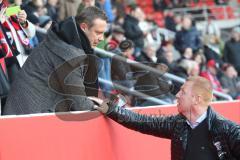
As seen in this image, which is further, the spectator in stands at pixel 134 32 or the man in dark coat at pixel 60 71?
the spectator in stands at pixel 134 32

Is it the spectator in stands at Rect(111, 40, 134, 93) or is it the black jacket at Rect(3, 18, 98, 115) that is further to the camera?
the spectator in stands at Rect(111, 40, 134, 93)

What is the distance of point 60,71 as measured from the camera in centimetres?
517

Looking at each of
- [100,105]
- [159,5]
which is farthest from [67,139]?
[159,5]

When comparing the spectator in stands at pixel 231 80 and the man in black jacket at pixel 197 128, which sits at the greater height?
the man in black jacket at pixel 197 128

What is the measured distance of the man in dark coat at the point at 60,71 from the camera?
5.20 meters

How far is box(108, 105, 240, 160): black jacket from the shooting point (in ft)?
15.9

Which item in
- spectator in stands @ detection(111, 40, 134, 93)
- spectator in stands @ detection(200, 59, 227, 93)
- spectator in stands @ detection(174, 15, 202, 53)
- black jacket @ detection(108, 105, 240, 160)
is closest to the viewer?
black jacket @ detection(108, 105, 240, 160)

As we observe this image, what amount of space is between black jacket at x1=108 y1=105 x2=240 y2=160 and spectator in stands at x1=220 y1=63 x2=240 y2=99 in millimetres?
8372

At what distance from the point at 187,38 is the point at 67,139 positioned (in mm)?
10278

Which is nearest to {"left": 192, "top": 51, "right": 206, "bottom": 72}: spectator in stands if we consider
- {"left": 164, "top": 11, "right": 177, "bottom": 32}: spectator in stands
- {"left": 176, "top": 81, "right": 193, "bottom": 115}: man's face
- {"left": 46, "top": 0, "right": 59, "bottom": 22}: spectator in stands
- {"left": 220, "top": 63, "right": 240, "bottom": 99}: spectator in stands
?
{"left": 220, "top": 63, "right": 240, "bottom": 99}: spectator in stands

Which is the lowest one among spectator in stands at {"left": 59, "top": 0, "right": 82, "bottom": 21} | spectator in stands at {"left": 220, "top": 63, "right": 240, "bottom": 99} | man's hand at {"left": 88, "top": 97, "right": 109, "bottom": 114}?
spectator in stands at {"left": 220, "top": 63, "right": 240, "bottom": 99}

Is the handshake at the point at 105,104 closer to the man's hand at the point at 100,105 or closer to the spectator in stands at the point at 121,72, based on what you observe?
the man's hand at the point at 100,105

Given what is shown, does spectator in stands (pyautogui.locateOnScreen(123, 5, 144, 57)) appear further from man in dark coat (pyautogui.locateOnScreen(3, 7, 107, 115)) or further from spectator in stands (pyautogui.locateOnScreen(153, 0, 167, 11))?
spectator in stands (pyautogui.locateOnScreen(153, 0, 167, 11))

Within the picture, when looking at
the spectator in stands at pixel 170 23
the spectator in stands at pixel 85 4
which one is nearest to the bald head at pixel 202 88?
the spectator in stands at pixel 85 4
